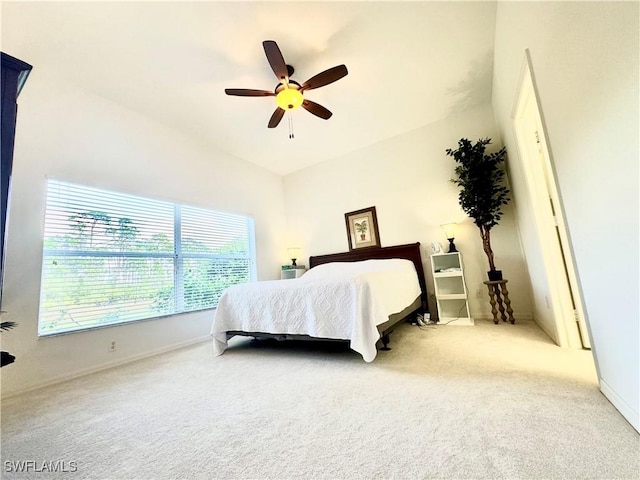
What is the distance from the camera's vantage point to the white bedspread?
2055 millimetres

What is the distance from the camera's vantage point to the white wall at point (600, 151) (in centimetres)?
89

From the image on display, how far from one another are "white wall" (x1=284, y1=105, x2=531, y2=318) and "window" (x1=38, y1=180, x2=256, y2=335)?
1804 mm

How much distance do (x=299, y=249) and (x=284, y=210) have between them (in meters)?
0.97

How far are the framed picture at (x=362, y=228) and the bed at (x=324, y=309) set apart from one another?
128 cm

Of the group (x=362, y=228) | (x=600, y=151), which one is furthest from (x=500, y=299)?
(x=600, y=151)

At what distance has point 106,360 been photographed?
8.36ft

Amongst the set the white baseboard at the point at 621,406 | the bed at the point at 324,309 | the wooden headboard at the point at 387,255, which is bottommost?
the white baseboard at the point at 621,406

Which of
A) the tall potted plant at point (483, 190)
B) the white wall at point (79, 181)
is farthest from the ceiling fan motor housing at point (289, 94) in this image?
the tall potted plant at point (483, 190)

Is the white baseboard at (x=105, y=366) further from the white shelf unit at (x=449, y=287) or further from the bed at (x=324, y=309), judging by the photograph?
the white shelf unit at (x=449, y=287)

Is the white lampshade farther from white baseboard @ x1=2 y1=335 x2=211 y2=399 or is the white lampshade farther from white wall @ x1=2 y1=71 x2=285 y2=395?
white baseboard @ x1=2 y1=335 x2=211 y2=399

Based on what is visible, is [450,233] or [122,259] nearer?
[122,259]

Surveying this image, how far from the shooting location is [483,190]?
3.25 m

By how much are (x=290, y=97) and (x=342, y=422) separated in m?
2.63

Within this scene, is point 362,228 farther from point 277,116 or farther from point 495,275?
point 277,116
